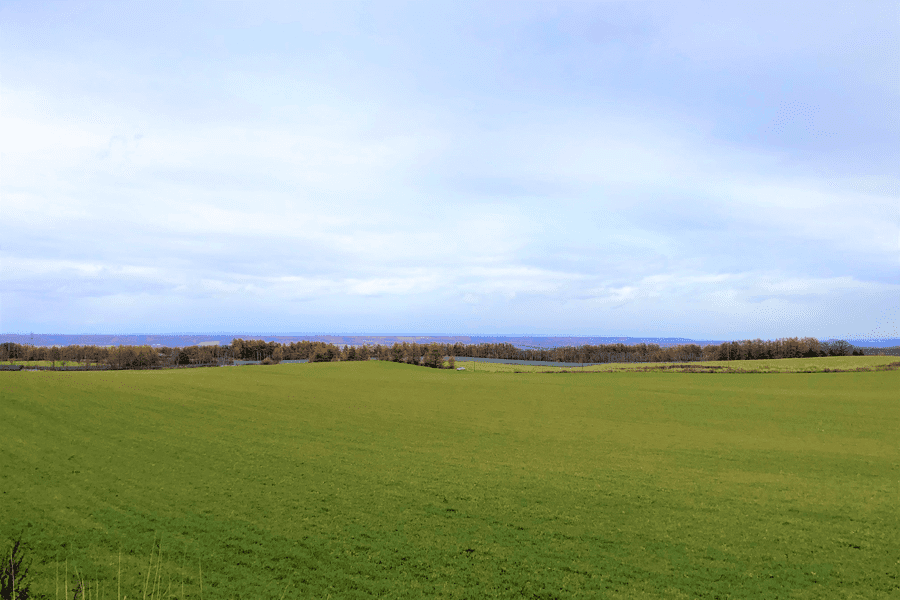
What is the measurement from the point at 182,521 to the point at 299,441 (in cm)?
711

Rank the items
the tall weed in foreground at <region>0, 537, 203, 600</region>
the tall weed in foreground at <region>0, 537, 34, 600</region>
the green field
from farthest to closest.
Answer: the green field < the tall weed in foreground at <region>0, 537, 203, 600</region> < the tall weed in foreground at <region>0, 537, 34, 600</region>

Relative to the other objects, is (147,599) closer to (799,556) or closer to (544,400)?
(799,556)

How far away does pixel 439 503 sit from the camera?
31.4 feet

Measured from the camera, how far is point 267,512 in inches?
349

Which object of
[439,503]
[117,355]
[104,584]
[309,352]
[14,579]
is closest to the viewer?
[14,579]

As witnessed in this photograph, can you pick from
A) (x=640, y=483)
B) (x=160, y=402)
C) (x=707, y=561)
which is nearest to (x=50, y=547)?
(x=707, y=561)

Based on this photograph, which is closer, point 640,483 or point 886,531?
point 886,531

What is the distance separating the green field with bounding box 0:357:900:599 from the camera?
666 cm

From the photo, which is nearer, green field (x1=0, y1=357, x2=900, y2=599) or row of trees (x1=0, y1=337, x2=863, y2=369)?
green field (x1=0, y1=357, x2=900, y2=599)

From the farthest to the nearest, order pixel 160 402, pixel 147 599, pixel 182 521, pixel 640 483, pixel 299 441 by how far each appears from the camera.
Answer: pixel 160 402 → pixel 299 441 → pixel 640 483 → pixel 182 521 → pixel 147 599

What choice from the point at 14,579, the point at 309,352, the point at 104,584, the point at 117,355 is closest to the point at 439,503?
the point at 104,584

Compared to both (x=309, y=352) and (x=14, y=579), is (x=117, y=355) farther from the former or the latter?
(x=14, y=579)

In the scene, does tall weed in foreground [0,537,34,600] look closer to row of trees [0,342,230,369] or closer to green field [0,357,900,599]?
green field [0,357,900,599]

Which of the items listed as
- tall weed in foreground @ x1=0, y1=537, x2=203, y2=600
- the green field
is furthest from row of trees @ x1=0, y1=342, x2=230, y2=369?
tall weed in foreground @ x1=0, y1=537, x2=203, y2=600
